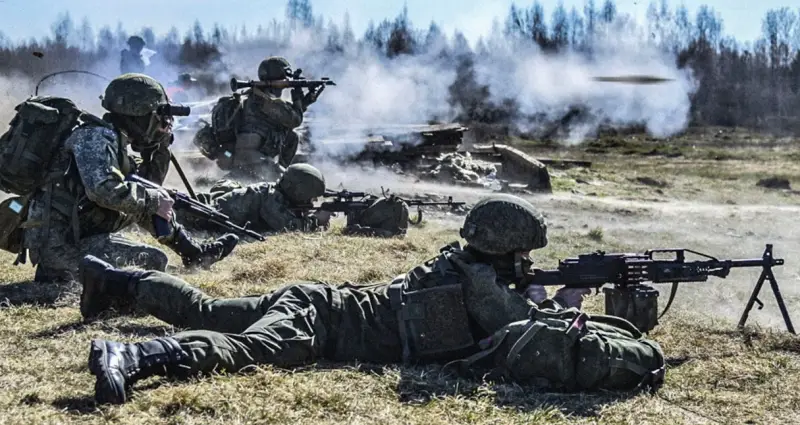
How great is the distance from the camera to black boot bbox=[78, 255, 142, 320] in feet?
20.4

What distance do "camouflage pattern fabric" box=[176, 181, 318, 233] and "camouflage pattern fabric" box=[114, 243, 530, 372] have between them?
5.52m

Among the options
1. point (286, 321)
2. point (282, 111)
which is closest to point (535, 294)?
point (286, 321)

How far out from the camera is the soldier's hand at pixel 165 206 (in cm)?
839

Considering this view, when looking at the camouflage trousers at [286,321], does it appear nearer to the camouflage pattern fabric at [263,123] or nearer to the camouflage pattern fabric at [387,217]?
the camouflage pattern fabric at [387,217]

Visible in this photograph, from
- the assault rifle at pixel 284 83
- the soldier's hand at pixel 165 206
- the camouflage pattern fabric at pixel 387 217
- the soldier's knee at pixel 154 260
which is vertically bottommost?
the camouflage pattern fabric at pixel 387 217

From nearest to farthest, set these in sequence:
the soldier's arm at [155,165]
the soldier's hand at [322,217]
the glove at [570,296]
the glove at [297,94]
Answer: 1. the glove at [570,296]
2. the soldier's arm at [155,165]
3. the soldier's hand at [322,217]
4. the glove at [297,94]

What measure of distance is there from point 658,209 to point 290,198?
8530mm

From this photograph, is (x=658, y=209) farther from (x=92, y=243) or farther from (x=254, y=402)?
(x=254, y=402)

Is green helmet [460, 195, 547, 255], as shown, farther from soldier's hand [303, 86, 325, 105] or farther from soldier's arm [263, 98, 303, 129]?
soldier's hand [303, 86, 325, 105]

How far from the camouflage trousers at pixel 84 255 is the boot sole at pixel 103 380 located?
3401mm

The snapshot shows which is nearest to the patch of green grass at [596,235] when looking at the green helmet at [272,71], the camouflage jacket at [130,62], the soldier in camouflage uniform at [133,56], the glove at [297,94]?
the glove at [297,94]

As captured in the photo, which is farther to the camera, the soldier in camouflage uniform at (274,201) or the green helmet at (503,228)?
the soldier in camouflage uniform at (274,201)

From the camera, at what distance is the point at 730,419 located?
16.5 ft

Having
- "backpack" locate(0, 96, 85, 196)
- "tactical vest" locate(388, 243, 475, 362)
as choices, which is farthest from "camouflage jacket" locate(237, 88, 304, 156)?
"tactical vest" locate(388, 243, 475, 362)
